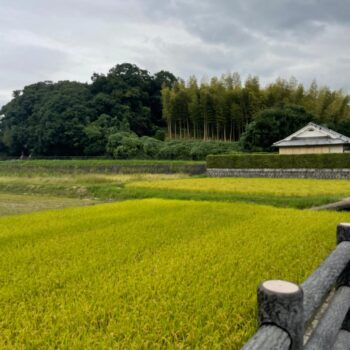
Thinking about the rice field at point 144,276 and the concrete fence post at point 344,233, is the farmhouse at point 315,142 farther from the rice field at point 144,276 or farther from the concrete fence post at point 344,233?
the concrete fence post at point 344,233

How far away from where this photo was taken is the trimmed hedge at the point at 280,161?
21.2 m

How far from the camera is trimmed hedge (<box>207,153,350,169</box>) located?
21.2 metres

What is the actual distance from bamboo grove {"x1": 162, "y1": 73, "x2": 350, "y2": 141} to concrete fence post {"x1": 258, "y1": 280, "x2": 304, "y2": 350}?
117ft

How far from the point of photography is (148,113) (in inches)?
2018

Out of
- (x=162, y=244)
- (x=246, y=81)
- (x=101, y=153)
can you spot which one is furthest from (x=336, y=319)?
(x=101, y=153)

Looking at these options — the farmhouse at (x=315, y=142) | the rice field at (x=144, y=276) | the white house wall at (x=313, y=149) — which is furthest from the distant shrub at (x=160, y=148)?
the rice field at (x=144, y=276)

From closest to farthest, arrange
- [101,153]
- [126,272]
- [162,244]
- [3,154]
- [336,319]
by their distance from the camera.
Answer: [336,319] → [126,272] → [162,244] → [101,153] → [3,154]

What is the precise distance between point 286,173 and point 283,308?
2272 cm

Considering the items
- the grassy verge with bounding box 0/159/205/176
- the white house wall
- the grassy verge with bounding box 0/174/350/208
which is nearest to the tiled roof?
the white house wall

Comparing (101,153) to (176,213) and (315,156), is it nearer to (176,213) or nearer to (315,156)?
(315,156)

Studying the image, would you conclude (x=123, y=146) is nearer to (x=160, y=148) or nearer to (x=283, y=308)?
(x=160, y=148)

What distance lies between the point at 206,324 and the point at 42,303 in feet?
4.56

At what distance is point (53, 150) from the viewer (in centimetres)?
4525

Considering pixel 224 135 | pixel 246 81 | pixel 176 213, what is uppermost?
pixel 246 81
